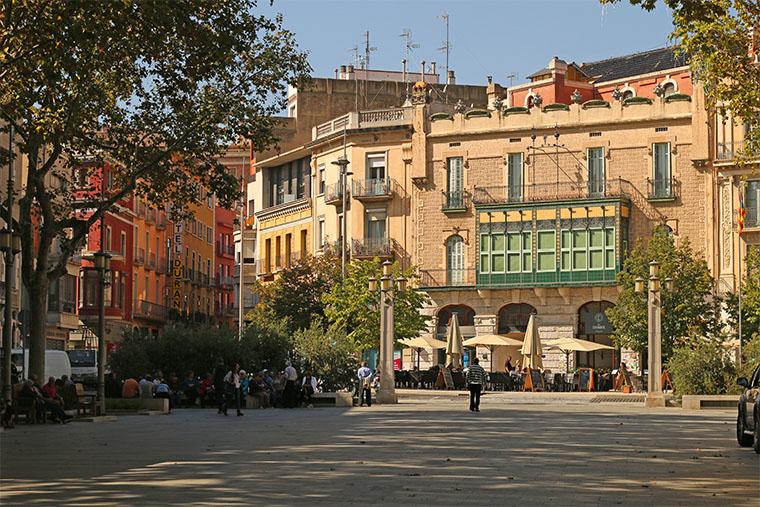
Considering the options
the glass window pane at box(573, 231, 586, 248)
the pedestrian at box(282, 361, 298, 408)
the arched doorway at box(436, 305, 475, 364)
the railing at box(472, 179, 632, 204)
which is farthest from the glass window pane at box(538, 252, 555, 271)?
the pedestrian at box(282, 361, 298, 408)

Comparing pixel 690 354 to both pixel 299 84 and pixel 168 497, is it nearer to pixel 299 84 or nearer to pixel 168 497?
pixel 299 84

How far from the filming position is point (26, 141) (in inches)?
1297

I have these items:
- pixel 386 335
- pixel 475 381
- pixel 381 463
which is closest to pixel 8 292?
pixel 475 381

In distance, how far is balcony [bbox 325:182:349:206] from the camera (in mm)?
76625

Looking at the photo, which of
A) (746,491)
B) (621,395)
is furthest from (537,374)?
(746,491)

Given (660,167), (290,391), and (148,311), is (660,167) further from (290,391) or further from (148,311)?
(290,391)

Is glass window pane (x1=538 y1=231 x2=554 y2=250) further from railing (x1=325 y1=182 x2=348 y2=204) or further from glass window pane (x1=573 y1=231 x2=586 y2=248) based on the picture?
railing (x1=325 y1=182 x2=348 y2=204)

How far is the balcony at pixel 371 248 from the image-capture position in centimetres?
7469

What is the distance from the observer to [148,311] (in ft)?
275

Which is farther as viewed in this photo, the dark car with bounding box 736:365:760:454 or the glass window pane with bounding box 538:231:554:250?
the glass window pane with bounding box 538:231:554:250

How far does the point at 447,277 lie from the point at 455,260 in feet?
3.33

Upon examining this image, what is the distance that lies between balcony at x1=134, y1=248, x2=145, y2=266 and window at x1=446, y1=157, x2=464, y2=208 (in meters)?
19.0

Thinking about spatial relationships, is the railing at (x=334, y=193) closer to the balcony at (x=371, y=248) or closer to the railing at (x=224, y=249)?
the balcony at (x=371, y=248)

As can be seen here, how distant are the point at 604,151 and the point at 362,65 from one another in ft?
74.2
